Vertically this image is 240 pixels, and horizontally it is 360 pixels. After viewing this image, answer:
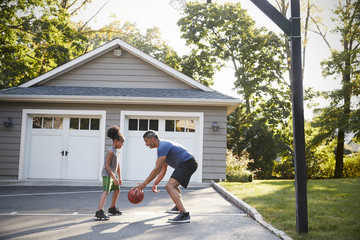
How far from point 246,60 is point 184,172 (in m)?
16.8

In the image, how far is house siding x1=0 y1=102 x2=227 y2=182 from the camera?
1120 centimetres

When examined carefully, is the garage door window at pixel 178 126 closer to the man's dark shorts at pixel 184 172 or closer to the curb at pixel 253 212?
the curb at pixel 253 212

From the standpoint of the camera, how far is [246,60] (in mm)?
20625

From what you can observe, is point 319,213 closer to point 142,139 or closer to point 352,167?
point 142,139

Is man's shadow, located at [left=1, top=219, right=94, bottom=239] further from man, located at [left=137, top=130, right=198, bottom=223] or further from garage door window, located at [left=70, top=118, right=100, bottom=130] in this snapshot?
garage door window, located at [left=70, top=118, right=100, bottom=130]

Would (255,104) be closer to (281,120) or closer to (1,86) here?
(281,120)

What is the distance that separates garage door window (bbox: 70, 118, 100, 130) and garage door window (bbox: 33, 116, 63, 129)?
456 millimetres

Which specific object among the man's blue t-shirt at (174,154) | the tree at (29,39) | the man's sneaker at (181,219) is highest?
the tree at (29,39)

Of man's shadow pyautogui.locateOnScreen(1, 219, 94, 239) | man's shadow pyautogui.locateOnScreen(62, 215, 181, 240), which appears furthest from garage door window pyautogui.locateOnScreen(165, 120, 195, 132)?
man's shadow pyautogui.locateOnScreen(1, 219, 94, 239)

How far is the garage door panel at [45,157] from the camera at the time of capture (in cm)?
1133

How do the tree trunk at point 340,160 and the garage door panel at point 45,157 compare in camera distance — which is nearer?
the garage door panel at point 45,157

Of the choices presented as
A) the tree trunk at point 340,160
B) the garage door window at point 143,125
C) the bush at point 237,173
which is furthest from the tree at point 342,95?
the garage door window at point 143,125

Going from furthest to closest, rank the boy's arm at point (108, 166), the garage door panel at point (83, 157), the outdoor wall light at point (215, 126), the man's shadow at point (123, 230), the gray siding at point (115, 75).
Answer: the gray siding at point (115, 75), the garage door panel at point (83, 157), the outdoor wall light at point (215, 126), the boy's arm at point (108, 166), the man's shadow at point (123, 230)

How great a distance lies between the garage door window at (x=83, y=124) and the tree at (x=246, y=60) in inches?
355
